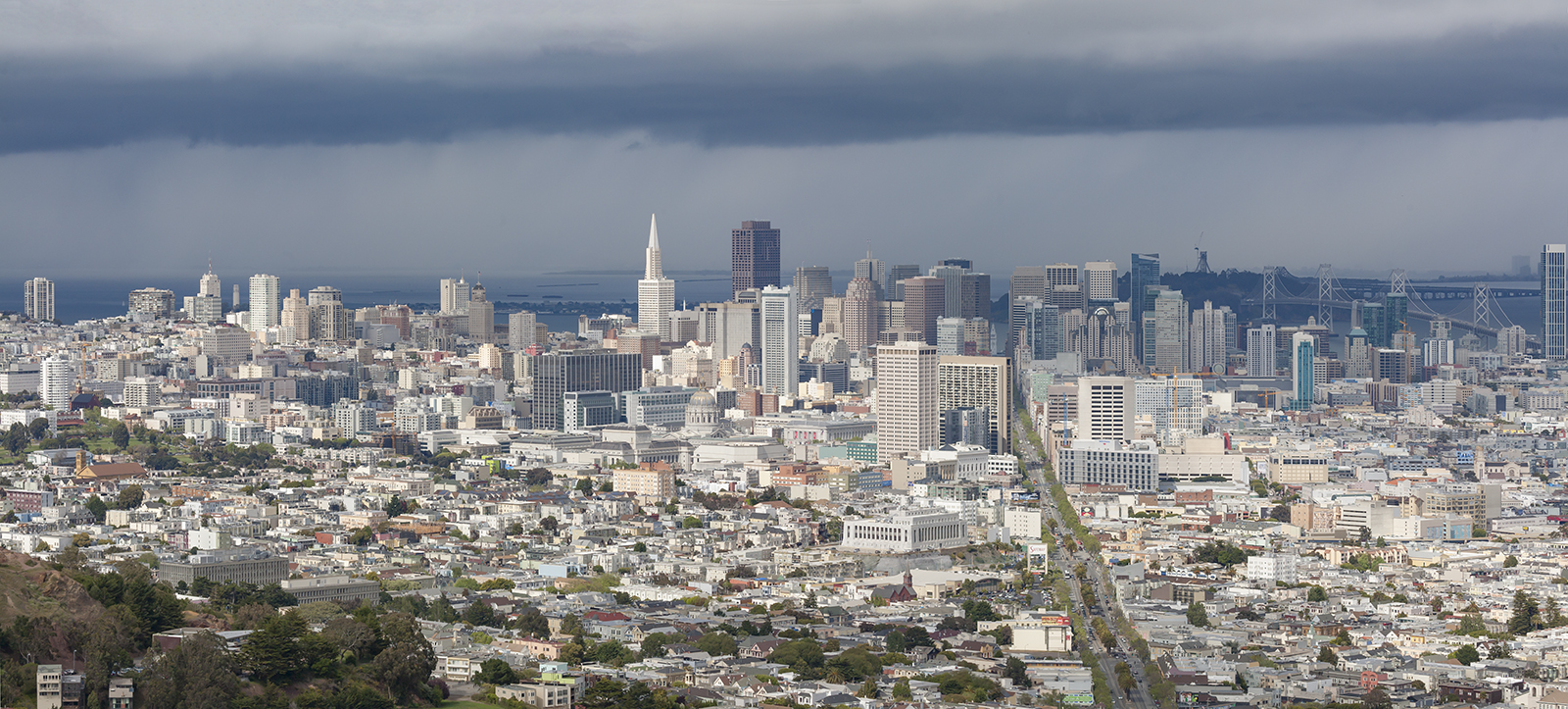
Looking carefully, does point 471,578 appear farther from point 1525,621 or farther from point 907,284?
point 907,284

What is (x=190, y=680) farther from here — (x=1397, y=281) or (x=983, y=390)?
(x=1397, y=281)

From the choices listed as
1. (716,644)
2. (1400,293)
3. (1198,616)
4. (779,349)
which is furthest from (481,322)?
(716,644)

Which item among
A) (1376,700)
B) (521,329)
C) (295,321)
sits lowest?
(1376,700)

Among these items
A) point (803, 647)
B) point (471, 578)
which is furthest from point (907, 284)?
point (803, 647)

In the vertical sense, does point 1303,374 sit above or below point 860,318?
below

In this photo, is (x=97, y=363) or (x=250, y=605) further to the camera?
(x=97, y=363)

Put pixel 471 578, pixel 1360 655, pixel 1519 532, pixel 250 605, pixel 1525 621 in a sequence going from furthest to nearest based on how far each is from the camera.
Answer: pixel 1519 532 < pixel 471 578 < pixel 1525 621 < pixel 1360 655 < pixel 250 605

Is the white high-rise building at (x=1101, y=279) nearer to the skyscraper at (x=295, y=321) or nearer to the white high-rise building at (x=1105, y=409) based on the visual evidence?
the skyscraper at (x=295, y=321)

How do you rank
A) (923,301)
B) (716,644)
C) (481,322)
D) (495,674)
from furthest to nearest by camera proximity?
1. (923,301)
2. (481,322)
3. (716,644)
4. (495,674)
